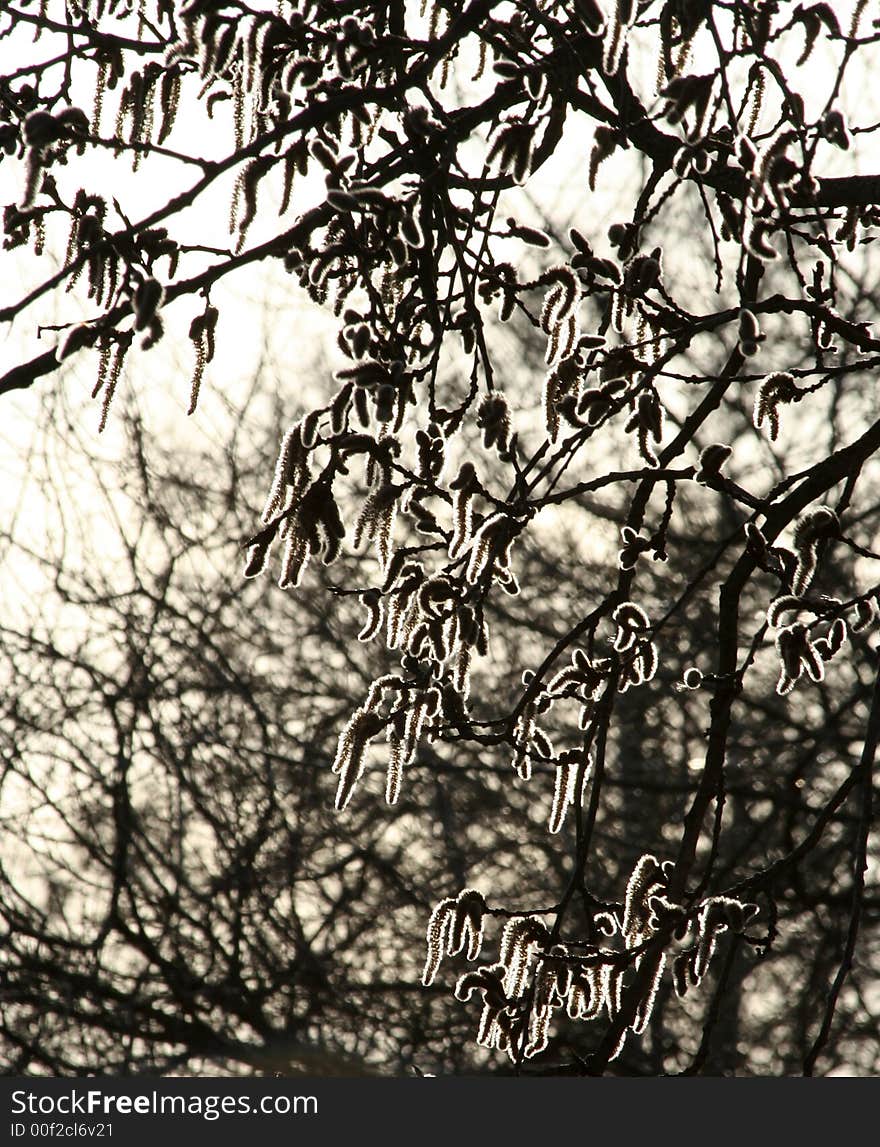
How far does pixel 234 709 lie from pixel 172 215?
6411 mm

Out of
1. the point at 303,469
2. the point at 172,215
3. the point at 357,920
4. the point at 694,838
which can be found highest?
the point at 357,920

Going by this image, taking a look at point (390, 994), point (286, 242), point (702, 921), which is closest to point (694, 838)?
point (702, 921)

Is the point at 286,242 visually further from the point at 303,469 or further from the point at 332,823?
the point at 332,823

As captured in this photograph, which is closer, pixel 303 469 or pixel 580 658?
pixel 303 469

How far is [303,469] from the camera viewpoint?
208 cm

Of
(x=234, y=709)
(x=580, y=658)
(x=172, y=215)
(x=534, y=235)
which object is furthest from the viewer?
(x=234, y=709)

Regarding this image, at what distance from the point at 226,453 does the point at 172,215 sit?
6.87 m

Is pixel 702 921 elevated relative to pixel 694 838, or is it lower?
lower

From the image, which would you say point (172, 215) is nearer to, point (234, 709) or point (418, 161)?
point (418, 161)

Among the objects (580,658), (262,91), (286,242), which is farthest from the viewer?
(580,658)

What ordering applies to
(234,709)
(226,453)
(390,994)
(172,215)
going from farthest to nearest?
(226,453), (234,709), (390,994), (172,215)

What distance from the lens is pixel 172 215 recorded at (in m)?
1.96

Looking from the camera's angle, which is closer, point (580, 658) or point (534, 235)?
point (534, 235)

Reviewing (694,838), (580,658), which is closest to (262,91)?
(580,658)
